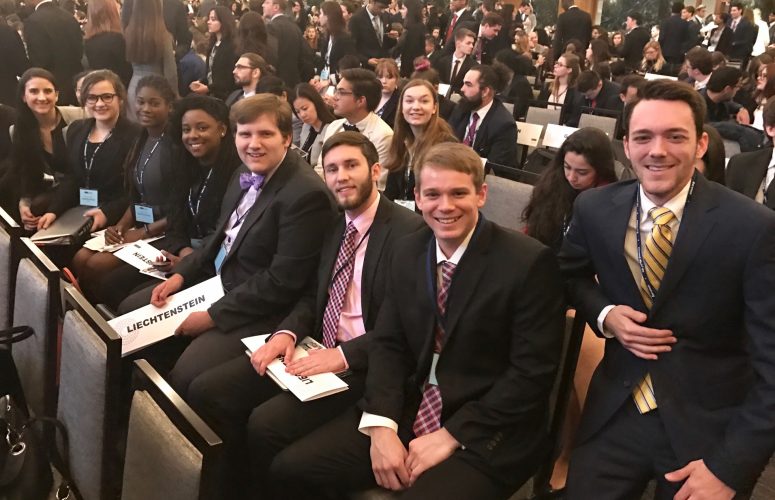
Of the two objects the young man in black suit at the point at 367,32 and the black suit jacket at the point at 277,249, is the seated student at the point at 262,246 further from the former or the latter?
the young man in black suit at the point at 367,32

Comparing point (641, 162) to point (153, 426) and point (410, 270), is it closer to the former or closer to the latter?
point (410, 270)

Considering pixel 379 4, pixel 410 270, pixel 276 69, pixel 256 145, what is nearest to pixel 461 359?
pixel 410 270

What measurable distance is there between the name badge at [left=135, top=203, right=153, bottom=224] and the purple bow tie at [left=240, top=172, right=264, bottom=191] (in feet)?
3.12

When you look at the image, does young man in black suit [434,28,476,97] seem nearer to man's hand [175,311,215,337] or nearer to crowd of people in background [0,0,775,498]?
crowd of people in background [0,0,775,498]

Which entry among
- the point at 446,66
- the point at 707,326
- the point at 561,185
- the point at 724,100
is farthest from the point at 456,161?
the point at 446,66

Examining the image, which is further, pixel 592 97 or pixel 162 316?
pixel 592 97

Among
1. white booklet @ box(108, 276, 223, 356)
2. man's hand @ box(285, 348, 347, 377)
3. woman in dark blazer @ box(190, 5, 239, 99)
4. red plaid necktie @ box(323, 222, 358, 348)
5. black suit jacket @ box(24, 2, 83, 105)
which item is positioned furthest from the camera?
woman in dark blazer @ box(190, 5, 239, 99)

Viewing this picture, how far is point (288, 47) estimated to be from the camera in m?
5.85

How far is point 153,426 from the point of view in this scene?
136 cm

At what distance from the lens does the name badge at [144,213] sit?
3567 millimetres

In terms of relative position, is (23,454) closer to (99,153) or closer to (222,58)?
(99,153)

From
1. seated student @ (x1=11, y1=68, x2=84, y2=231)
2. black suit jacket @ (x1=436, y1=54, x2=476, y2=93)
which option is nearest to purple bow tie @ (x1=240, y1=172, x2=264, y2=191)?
seated student @ (x1=11, y1=68, x2=84, y2=231)

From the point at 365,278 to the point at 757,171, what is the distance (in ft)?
7.88

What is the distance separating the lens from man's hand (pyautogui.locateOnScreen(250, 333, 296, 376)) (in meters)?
2.22
